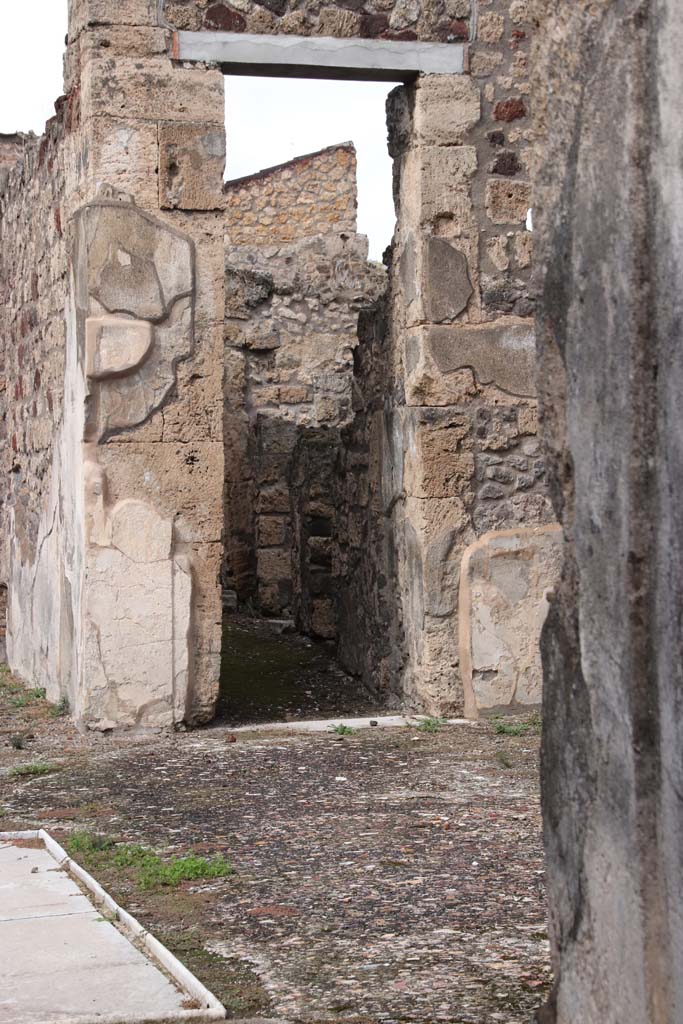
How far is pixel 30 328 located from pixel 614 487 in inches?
223

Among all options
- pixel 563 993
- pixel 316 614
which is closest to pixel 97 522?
pixel 316 614

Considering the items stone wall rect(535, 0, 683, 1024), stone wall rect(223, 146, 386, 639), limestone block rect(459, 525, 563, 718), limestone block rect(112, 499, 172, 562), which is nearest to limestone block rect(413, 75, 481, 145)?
limestone block rect(459, 525, 563, 718)

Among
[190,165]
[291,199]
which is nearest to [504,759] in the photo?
[190,165]

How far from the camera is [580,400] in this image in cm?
185

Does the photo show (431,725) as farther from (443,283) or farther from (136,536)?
(443,283)

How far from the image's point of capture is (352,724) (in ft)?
19.0

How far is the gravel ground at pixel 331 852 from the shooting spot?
2.71 metres

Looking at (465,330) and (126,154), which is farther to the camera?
(465,330)

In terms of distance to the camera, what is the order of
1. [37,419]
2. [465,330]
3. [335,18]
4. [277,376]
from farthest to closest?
[277,376] → [37,419] → [465,330] → [335,18]

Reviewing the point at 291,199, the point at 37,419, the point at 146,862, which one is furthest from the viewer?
the point at 291,199

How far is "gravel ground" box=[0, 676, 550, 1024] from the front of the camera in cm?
271

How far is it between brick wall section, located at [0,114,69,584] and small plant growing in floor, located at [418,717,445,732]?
6.92 ft

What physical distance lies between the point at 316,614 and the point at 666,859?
6815mm

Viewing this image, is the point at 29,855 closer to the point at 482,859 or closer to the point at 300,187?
the point at 482,859
